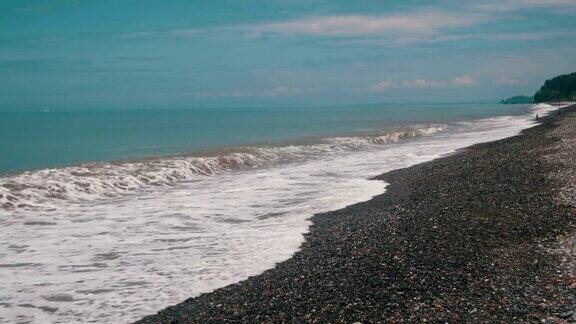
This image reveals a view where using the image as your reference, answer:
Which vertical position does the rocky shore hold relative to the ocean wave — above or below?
below

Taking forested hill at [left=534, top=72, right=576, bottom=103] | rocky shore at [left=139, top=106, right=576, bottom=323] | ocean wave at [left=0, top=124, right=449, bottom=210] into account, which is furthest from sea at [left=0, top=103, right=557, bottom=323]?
forested hill at [left=534, top=72, right=576, bottom=103]

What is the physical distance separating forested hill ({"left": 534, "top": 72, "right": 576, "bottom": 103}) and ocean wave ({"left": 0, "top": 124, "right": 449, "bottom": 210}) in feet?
449

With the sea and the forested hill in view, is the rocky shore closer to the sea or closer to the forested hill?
the sea

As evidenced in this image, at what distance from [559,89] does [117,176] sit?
580ft

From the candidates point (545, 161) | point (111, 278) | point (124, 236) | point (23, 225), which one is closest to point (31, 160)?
point (23, 225)

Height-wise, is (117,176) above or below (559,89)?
below

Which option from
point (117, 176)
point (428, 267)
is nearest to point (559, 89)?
point (117, 176)

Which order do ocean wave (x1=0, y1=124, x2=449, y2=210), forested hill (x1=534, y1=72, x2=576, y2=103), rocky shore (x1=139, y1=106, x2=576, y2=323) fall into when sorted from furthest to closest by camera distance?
forested hill (x1=534, y1=72, x2=576, y2=103) < ocean wave (x1=0, y1=124, x2=449, y2=210) < rocky shore (x1=139, y1=106, x2=576, y2=323)

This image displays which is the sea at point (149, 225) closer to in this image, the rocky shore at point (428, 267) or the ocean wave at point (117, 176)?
the ocean wave at point (117, 176)

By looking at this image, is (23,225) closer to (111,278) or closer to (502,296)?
(111,278)

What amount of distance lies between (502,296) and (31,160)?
33.1m

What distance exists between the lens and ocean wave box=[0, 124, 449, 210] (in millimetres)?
19969

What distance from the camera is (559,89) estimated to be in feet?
556

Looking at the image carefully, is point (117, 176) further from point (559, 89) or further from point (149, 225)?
point (559, 89)
